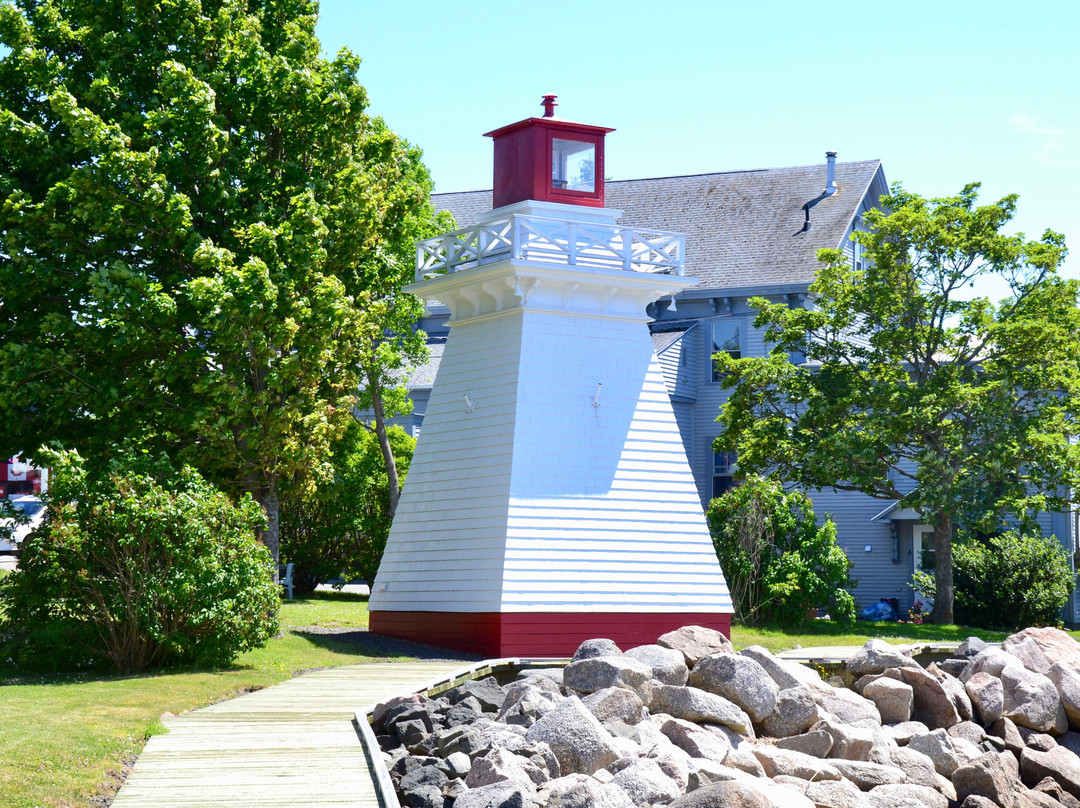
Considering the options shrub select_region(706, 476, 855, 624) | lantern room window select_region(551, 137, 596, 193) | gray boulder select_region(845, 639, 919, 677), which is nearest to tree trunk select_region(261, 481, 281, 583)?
lantern room window select_region(551, 137, 596, 193)

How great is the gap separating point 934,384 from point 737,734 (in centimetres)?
1460

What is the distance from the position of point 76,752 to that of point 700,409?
27195mm

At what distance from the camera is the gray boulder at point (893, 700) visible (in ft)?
52.0

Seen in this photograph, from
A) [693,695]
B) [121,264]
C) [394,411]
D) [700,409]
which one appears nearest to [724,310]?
[700,409]

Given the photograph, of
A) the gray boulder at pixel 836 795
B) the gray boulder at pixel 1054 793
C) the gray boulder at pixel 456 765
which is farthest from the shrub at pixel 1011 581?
the gray boulder at pixel 456 765

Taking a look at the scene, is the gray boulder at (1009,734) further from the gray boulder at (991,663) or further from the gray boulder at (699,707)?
the gray boulder at (699,707)

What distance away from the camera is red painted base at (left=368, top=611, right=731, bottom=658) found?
60.8 feet

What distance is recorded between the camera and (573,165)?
20.7 meters

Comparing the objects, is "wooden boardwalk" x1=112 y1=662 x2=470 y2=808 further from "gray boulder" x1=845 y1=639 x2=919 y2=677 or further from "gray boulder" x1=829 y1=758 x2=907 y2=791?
"gray boulder" x1=845 y1=639 x2=919 y2=677

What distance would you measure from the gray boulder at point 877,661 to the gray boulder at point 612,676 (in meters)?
4.30

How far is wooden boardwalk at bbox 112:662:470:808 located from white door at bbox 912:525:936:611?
69.6 feet

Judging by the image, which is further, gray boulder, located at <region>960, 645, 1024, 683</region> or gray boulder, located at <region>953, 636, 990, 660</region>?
gray boulder, located at <region>953, 636, 990, 660</region>

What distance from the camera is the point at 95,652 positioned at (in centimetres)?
1622

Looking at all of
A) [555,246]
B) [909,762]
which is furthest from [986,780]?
[555,246]
